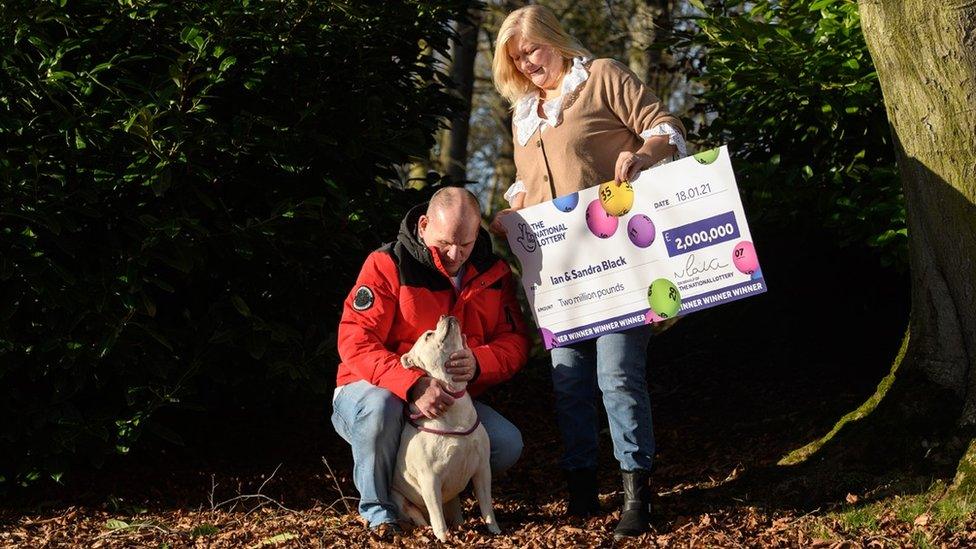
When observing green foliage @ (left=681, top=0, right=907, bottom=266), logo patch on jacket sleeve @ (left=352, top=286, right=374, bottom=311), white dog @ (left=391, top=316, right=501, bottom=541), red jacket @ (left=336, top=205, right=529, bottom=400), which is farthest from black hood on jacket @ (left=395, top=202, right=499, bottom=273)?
green foliage @ (left=681, top=0, right=907, bottom=266)

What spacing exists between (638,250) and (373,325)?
115 centimetres

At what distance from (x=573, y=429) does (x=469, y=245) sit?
0.94m

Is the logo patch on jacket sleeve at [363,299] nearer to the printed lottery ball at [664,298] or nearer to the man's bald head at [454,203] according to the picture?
the man's bald head at [454,203]

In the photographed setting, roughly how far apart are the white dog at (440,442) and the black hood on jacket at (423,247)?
33 centimetres

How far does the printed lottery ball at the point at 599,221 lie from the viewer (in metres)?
4.39

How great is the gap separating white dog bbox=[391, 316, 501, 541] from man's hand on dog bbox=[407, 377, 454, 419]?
35 millimetres

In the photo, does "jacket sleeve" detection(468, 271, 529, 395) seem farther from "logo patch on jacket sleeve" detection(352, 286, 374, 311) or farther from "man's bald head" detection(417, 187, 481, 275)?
"logo patch on jacket sleeve" detection(352, 286, 374, 311)

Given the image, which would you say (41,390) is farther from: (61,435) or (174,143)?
(174,143)

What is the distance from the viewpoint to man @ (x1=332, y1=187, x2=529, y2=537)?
4.21m

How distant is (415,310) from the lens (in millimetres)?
4359

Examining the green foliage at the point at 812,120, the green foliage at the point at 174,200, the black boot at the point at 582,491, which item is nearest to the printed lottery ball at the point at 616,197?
the black boot at the point at 582,491

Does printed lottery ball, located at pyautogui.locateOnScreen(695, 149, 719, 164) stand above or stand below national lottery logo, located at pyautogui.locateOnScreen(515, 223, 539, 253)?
above

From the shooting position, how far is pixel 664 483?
552 cm

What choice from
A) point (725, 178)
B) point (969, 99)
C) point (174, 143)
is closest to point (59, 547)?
point (174, 143)
